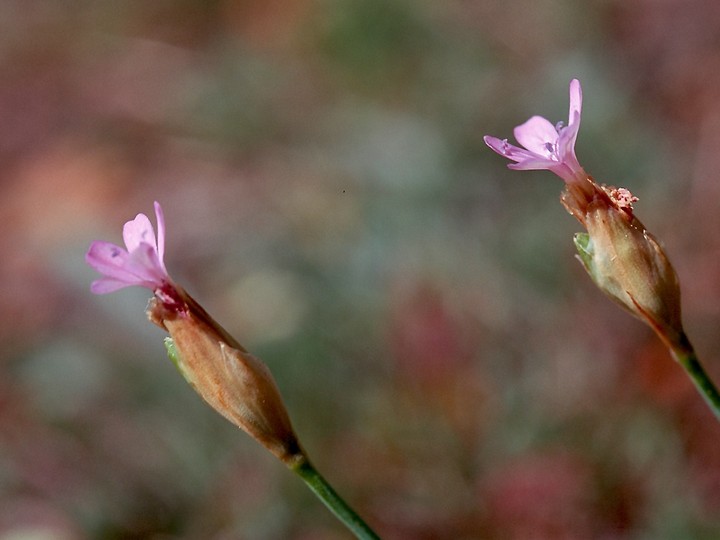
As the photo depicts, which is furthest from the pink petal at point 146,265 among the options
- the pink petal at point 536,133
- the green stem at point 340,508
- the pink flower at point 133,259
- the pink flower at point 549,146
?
the pink petal at point 536,133

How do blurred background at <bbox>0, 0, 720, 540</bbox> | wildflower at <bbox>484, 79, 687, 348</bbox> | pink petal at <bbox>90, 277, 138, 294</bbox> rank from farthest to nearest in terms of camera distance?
blurred background at <bbox>0, 0, 720, 540</bbox> → wildflower at <bbox>484, 79, 687, 348</bbox> → pink petal at <bbox>90, 277, 138, 294</bbox>

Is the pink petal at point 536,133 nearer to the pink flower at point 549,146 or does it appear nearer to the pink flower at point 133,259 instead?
the pink flower at point 549,146

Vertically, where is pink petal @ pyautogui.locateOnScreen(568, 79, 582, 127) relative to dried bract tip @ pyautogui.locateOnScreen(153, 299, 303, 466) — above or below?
above

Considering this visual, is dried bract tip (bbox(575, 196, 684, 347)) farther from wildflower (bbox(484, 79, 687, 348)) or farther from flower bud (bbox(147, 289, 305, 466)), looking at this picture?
flower bud (bbox(147, 289, 305, 466))

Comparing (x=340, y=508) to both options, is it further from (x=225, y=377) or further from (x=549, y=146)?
(x=549, y=146)

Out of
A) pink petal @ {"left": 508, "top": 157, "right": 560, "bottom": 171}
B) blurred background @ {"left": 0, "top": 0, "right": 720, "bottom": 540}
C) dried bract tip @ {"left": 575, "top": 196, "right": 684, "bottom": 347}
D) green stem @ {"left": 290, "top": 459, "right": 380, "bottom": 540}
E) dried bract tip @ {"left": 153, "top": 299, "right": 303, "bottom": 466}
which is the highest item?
pink petal @ {"left": 508, "top": 157, "right": 560, "bottom": 171}

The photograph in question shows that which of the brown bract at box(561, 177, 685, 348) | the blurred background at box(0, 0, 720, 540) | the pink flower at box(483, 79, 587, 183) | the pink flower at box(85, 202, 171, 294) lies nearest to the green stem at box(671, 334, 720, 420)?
the brown bract at box(561, 177, 685, 348)
